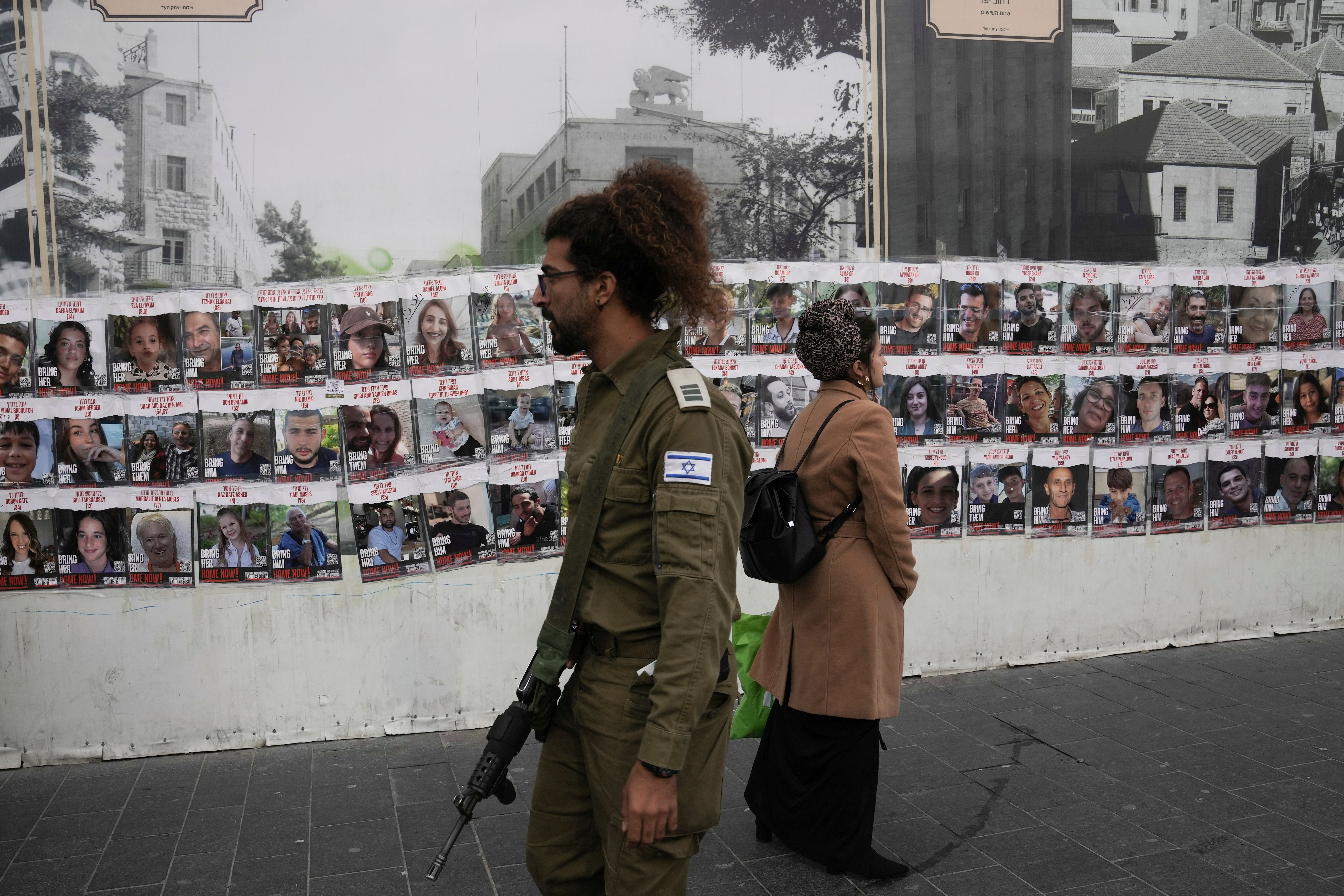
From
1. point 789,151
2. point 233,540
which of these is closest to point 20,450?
point 233,540

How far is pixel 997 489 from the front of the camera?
18.0 feet

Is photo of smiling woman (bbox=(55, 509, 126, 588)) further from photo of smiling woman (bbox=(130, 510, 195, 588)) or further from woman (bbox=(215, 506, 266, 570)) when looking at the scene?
woman (bbox=(215, 506, 266, 570))

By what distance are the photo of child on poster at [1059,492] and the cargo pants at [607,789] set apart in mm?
3588

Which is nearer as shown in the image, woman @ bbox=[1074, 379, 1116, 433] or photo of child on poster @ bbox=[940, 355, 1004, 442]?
photo of child on poster @ bbox=[940, 355, 1004, 442]

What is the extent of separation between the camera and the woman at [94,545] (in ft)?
14.6

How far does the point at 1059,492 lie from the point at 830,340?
2439mm

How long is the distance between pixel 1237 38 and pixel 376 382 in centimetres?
486

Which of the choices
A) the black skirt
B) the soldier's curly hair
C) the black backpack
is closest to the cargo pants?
the soldier's curly hair

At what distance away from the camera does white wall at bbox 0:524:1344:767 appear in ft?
14.7

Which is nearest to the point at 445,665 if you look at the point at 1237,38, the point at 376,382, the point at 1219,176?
the point at 376,382

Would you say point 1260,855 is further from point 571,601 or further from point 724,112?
point 724,112

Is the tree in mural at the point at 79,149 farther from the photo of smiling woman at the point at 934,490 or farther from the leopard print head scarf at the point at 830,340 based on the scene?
the photo of smiling woman at the point at 934,490

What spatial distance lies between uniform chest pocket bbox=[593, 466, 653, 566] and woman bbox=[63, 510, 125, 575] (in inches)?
119

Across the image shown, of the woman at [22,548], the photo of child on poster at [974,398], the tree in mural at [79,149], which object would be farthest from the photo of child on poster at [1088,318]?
the woman at [22,548]
